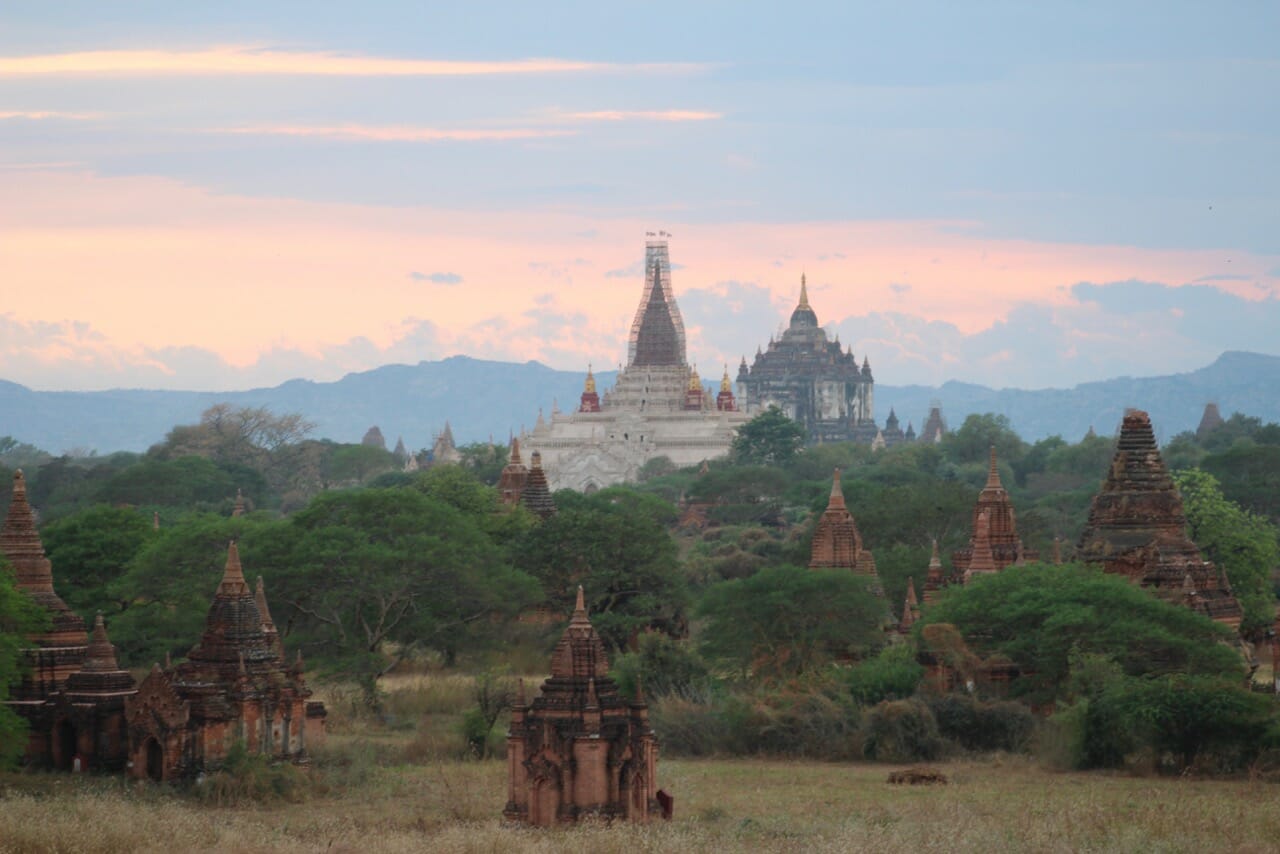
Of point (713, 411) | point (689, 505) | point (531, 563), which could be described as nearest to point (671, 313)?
point (713, 411)

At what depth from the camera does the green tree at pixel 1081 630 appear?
39.4 m

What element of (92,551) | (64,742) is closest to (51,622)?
(64,742)

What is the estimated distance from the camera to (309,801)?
111 ft

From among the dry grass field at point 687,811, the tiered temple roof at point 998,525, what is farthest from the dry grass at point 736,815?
the tiered temple roof at point 998,525

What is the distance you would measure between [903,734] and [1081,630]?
12.4 ft

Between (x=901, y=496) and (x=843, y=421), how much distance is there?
127 m

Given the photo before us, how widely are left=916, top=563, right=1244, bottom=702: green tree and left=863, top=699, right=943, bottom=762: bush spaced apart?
2.70 meters

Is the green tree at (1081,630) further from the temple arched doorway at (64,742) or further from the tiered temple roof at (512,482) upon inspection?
the tiered temple roof at (512,482)

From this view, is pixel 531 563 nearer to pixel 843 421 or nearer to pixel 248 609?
pixel 248 609

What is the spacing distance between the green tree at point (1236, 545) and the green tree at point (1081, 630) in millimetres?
13214

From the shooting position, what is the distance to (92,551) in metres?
52.9

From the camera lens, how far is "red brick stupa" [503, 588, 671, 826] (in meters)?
29.9

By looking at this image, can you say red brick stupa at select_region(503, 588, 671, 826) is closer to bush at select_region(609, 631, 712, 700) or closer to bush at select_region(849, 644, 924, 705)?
bush at select_region(849, 644, 924, 705)

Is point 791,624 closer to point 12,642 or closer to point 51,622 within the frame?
point 51,622
